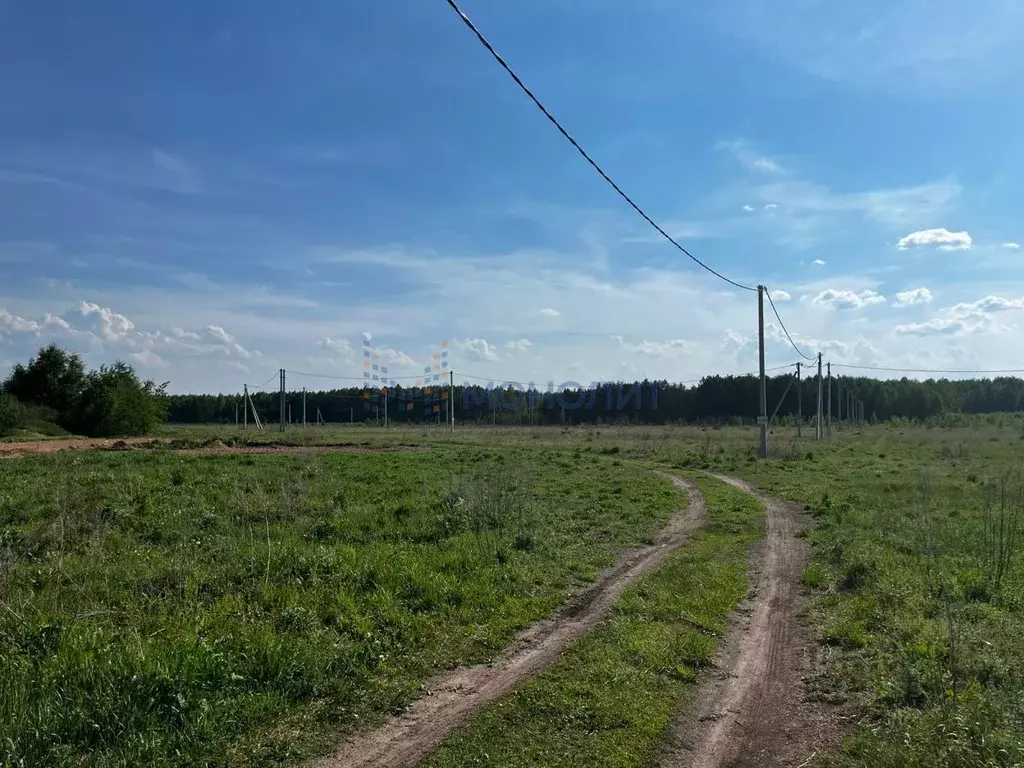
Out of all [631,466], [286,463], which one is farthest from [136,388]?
[631,466]

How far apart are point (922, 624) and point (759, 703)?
8.92 feet

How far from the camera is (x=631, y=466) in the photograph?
2739 cm

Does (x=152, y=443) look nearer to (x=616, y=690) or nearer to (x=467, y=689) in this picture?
(x=467, y=689)

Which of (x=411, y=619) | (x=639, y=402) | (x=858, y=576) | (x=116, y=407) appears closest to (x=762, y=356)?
(x=858, y=576)

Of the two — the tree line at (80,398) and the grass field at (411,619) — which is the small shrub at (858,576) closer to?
the grass field at (411,619)

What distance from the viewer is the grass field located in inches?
181

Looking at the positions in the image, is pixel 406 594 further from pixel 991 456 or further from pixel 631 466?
pixel 991 456

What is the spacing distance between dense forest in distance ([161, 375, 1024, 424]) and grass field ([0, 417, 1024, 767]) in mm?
87562

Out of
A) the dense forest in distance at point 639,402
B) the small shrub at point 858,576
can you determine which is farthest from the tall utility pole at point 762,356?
the dense forest in distance at point 639,402

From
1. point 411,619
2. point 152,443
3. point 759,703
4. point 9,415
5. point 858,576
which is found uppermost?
point 9,415

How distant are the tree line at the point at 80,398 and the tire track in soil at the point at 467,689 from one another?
163 ft

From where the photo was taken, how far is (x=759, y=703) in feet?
18.0

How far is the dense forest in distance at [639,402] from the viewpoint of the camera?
110 metres

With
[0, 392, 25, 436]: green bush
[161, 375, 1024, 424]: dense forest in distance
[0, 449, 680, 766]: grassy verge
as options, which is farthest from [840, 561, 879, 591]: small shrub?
[161, 375, 1024, 424]: dense forest in distance
